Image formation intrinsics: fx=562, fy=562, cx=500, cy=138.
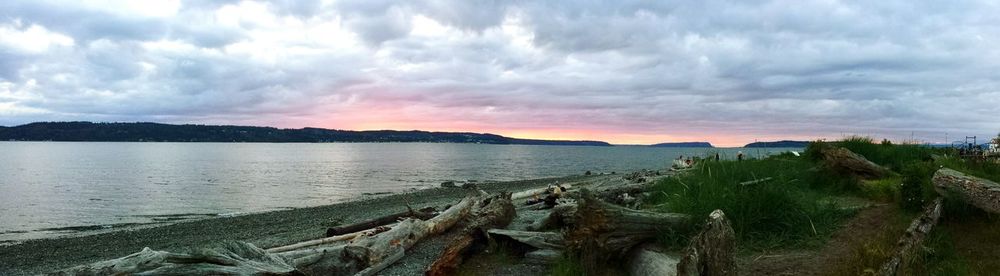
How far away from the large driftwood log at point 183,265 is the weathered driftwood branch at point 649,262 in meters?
4.26

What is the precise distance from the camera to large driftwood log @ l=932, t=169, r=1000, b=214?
7.25 meters

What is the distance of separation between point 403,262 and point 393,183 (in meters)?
33.0

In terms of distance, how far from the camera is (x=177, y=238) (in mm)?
17406

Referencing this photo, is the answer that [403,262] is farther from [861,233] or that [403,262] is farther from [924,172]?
[924,172]

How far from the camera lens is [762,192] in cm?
837

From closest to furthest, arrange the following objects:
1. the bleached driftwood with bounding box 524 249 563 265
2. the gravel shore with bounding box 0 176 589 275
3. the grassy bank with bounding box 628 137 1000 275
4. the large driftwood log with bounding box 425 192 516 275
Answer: the grassy bank with bounding box 628 137 1000 275
the large driftwood log with bounding box 425 192 516 275
the bleached driftwood with bounding box 524 249 563 265
the gravel shore with bounding box 0 176 589 275

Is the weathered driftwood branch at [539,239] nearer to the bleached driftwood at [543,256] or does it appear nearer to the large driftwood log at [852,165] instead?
the bleached driftwood at [543,256]

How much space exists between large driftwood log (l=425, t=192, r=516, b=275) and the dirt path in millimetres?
3984

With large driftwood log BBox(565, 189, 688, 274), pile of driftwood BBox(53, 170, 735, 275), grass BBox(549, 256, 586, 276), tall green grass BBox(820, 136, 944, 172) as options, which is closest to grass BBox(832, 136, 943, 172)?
tall green grass BBox(820, 136, 944, 172)

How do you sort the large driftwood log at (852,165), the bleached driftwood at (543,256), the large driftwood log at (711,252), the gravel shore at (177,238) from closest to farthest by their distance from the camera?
the large driftwood log at (711,252), the bleached driftwood at (543,256), the large driftwood log at (852,165), the gravel shore at (177,238)

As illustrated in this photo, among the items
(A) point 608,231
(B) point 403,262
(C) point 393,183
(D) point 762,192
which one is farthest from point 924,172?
(C) point 393,183

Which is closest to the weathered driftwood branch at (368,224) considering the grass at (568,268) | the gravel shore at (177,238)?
the gravel shore at (177,238)

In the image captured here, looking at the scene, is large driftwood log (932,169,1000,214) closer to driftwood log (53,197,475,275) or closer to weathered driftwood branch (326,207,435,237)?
driftwood log (53,197,475,275)

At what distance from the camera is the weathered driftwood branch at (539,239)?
870 centimetres
